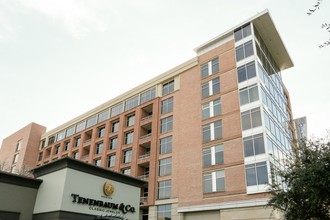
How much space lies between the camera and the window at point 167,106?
44.8 meters

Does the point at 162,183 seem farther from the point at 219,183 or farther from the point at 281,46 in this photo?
the point at 281,46

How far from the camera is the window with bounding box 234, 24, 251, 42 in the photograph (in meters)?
38.5

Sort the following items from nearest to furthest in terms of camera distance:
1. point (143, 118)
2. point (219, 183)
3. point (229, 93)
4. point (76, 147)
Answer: point (219, 183) < point (229, 93) < point (143, 118) < point (76, 147)

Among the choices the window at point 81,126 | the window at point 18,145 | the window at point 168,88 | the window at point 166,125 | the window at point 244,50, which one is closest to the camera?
the window at point 244,50

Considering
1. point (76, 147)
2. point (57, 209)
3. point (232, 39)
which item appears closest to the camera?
point (57, 209)

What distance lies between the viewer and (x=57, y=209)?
2169cm

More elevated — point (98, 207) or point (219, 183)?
point (219, 183)

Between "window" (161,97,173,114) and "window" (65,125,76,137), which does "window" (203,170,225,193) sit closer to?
"window" (161,97,173,114)

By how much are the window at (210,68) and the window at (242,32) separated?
3.98 meters

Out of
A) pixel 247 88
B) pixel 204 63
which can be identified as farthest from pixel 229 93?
pixel 204 63

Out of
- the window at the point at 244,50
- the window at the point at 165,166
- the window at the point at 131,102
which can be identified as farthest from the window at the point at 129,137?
the window at the point at 244,50

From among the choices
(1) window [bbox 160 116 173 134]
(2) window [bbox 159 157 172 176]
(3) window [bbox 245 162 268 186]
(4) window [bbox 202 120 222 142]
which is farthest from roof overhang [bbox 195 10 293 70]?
(3) window [bbox 245 162 268 186]

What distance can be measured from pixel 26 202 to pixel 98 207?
5.65m

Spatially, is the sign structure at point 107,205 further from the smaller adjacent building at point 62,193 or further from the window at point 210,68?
the window at point 210,68
